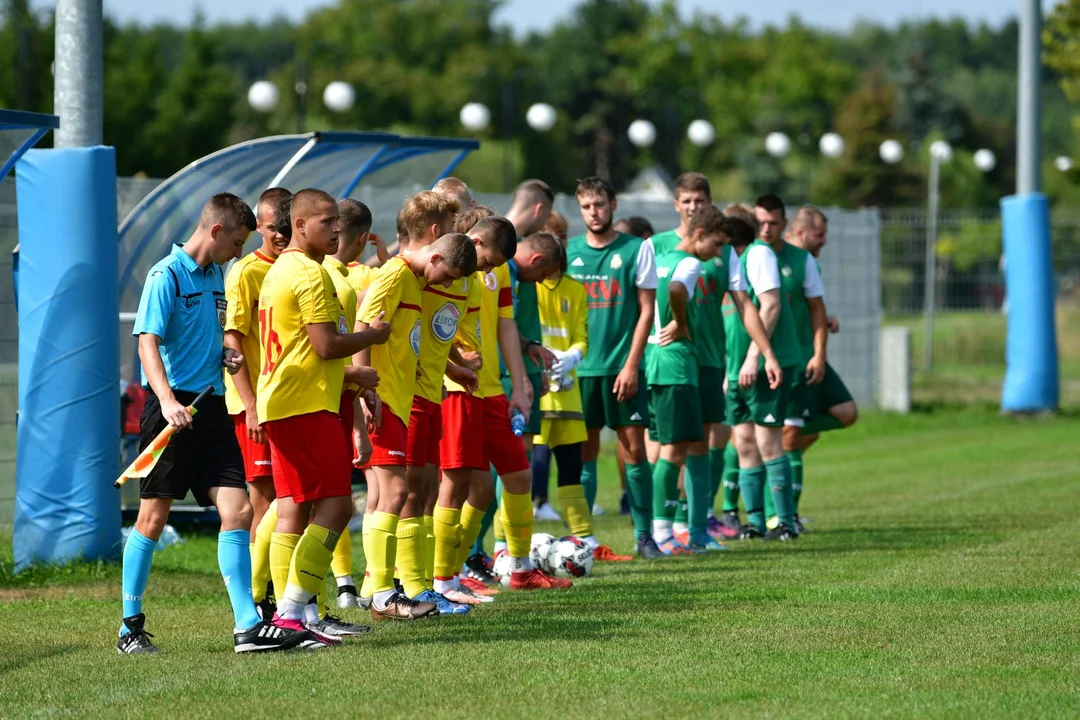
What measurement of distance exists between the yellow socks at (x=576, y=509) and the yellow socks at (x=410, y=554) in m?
1.90

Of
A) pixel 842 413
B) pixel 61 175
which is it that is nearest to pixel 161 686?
pixel 61 175

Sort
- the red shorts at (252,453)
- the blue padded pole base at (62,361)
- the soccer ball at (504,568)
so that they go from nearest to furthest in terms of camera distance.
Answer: the red shorts at (252,453)
the soccer ball at (504,568)
the blue padded pole base at (62,361)

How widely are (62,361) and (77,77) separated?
167cm

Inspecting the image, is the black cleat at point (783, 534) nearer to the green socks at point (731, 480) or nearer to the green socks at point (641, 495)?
the green socks at point (731, 480)

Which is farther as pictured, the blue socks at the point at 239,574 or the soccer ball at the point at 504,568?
the soccer ball at the point at 504,568

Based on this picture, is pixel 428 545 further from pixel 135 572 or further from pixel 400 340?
pixel 135 572

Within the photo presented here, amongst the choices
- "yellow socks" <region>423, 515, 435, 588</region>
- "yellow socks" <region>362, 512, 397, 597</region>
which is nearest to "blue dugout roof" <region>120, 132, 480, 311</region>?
"yellow socks" <region>423, 515, 435, 588</region>

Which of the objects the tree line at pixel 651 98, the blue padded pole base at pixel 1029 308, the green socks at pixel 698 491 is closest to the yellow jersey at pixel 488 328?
the green socks at pixel 698 491

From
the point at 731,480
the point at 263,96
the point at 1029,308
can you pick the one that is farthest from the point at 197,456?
the point at 263,96

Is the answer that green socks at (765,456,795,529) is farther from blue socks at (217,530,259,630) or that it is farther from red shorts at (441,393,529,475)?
blue socks at (217,530,259,630)

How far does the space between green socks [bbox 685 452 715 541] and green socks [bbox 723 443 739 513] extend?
107 cm

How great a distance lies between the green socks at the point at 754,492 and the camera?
11.4m

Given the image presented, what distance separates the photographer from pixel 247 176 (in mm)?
11453

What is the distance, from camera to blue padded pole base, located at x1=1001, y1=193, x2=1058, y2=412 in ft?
76.3
